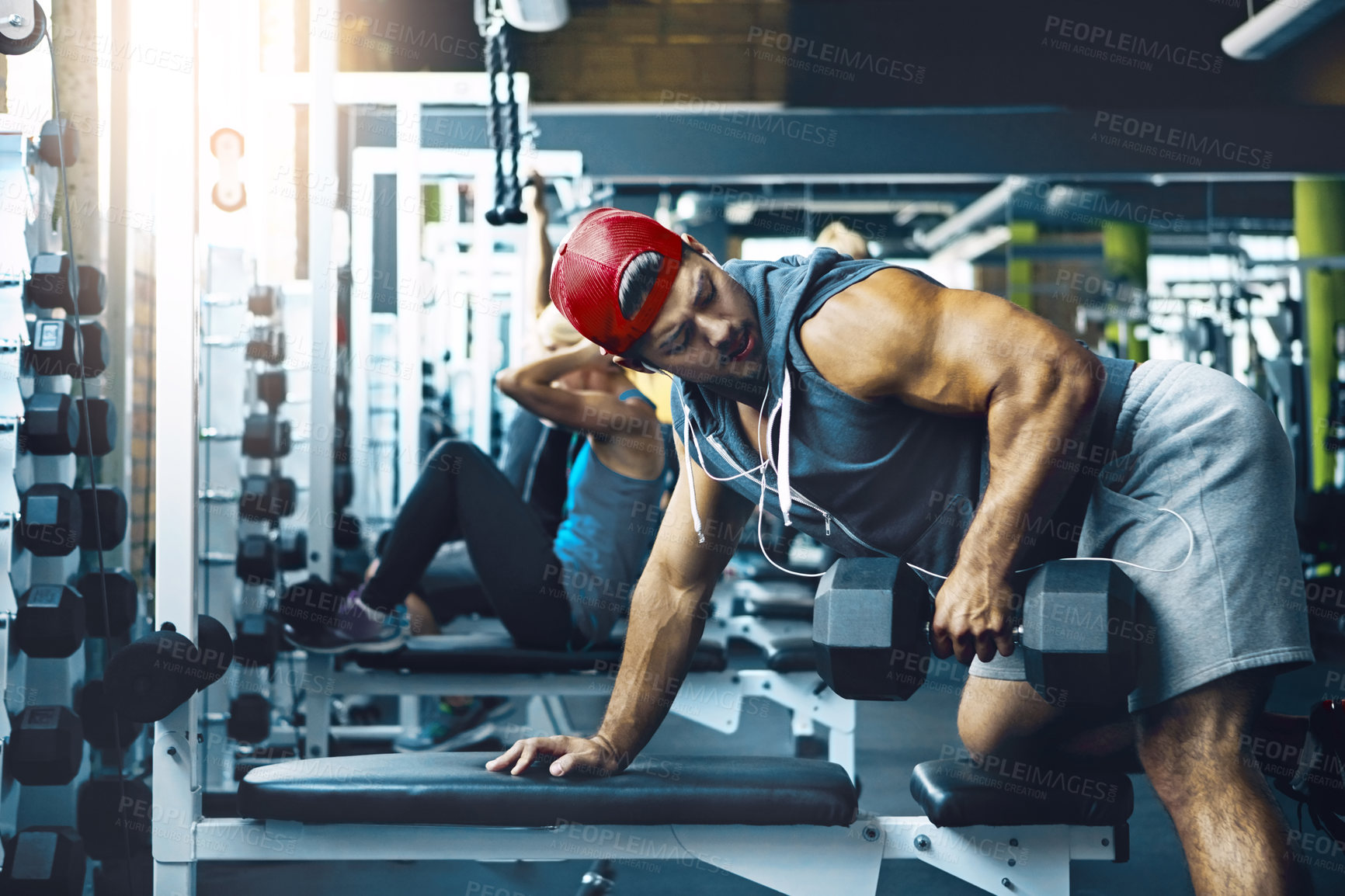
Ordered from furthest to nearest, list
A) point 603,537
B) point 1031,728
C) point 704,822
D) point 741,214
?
point 741,214
point 603,537
point 1031,728
point 704,822

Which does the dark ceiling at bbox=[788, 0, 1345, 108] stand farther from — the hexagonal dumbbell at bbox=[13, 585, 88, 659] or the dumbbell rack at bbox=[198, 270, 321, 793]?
the hexagonal dumbbell at bbox=[13, 585, 88, 659]

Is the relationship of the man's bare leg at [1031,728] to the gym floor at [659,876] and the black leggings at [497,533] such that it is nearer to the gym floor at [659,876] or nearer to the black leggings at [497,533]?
the gym floor at [659,876]

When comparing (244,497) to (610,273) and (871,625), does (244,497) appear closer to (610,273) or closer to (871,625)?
(610,273)

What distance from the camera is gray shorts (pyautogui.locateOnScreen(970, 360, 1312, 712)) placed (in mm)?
1345

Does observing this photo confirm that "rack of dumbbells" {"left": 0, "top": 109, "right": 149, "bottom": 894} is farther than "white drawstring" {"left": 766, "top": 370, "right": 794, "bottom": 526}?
Yes

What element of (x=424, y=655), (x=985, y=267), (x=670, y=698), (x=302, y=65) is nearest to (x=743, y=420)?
(x=670, y=698)

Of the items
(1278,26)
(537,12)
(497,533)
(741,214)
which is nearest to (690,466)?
(497,533)

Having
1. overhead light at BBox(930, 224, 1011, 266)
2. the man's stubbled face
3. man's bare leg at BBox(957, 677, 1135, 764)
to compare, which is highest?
overhead light at BBox(930, 224, 1011, 266)

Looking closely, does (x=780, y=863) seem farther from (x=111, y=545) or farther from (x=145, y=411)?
(x=145, y=411)

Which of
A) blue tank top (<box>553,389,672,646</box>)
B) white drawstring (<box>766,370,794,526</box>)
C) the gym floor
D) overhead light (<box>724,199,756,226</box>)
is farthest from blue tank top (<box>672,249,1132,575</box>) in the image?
overhead light (<box>724,199,756,226</box>)

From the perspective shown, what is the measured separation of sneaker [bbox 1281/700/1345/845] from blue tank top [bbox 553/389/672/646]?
4.79 ft

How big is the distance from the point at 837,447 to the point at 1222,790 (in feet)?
1.99

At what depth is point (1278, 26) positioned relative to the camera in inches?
193

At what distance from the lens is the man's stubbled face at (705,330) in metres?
1.40
